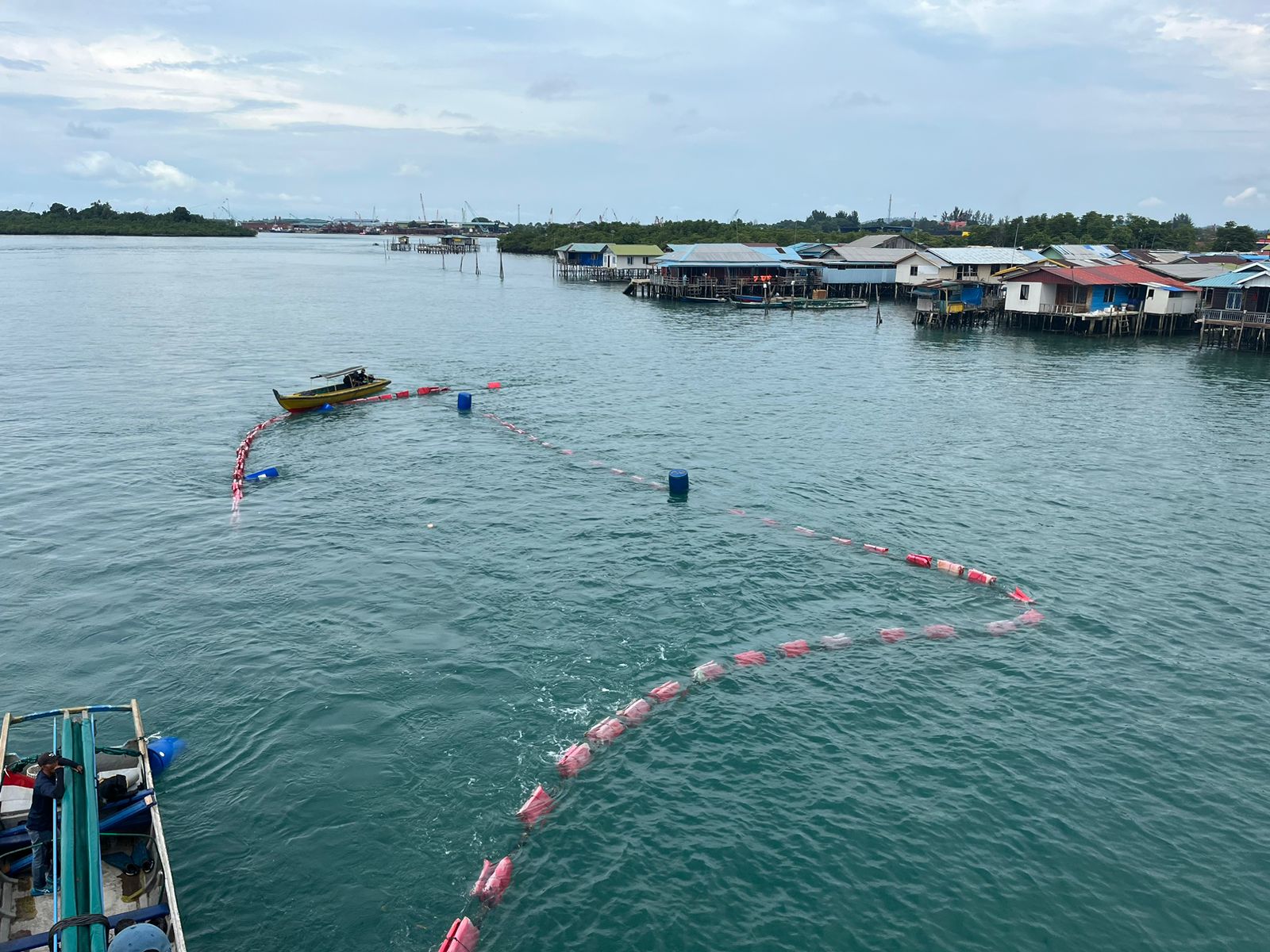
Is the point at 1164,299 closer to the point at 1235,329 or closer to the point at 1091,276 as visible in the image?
the point at 1091,276

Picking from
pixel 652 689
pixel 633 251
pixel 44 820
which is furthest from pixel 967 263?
pixel 44 820

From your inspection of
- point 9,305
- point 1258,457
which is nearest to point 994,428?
point 1258,457

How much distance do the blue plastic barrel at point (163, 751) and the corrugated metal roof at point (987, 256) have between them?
133 meters

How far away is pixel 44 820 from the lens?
1734 cm

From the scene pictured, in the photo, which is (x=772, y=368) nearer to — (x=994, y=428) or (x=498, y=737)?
(x=994, y=428)

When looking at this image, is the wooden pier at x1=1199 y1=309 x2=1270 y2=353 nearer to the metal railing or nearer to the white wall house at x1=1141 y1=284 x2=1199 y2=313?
the metal railing

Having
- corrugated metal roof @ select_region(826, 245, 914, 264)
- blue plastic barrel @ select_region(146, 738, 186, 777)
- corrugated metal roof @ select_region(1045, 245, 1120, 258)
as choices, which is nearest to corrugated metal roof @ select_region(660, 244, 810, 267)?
corrugated metal roof @ select_region(826, 245, 914, 264)

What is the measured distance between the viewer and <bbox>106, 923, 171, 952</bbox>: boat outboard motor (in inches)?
561

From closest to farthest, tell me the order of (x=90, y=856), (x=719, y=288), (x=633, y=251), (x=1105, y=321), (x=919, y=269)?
(x=90, y=856), (x=1105, y=321), (x=719, y=288), (x=919, y=269), (x=633, y=251)

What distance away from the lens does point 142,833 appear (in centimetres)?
1844

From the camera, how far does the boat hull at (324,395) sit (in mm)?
59656

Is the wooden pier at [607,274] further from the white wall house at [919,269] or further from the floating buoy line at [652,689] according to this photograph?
the floating buoy line at [652,689]

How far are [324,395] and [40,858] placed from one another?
48.0 metres

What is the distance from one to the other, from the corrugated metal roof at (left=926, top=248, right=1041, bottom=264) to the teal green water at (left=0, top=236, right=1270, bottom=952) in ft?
249
